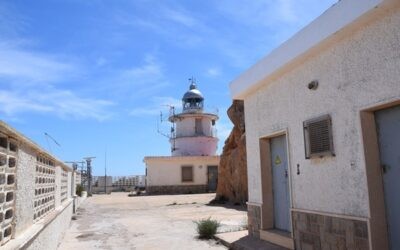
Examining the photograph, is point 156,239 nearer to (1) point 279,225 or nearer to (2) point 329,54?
(1) point 279,225

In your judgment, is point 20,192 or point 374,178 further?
point 374,178

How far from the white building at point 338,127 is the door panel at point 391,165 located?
0.04 ft

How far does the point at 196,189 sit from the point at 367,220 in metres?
28.6

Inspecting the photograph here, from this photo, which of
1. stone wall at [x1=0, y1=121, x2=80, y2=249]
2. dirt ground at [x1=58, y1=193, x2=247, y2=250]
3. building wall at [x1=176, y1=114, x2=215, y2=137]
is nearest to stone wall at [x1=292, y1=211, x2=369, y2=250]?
dirt ground at [x1=58, y1=193, x2=247, y2=250]

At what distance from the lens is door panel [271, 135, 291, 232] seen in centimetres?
761

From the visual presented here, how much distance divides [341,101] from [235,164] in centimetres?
1453

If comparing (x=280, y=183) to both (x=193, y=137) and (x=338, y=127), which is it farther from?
(x=193, y=137)

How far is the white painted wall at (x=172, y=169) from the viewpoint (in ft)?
109

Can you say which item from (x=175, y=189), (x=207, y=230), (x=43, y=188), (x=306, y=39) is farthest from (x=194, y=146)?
(x=306, y=39)

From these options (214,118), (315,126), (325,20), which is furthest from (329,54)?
(214,118)

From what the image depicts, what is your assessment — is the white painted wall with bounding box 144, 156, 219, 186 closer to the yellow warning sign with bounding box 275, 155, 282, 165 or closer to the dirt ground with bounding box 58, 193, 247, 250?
the dirt ground with bounding box 58, 193, 247, 250

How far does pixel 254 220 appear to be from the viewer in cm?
838

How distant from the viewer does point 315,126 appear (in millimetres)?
6125

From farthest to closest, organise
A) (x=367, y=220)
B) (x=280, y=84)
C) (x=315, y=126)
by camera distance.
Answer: (x=280, y=84), (x=315, y=126), (x=367, y=220)
